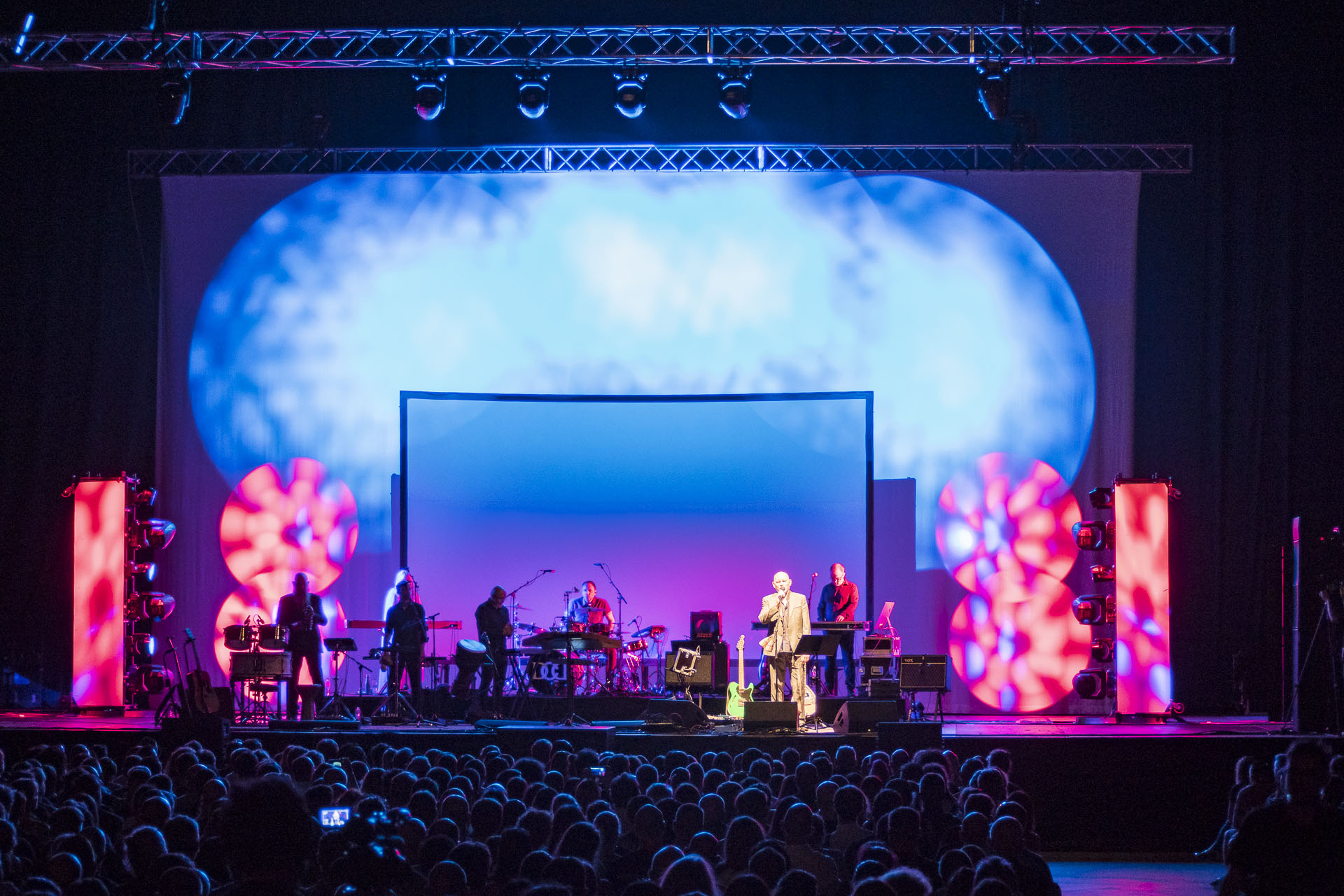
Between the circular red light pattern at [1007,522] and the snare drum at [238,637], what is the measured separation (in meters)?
7.49

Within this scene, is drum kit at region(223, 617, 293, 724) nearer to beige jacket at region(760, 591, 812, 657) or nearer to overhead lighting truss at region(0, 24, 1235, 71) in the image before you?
beige jacket at region(760, 591, 812, 657)

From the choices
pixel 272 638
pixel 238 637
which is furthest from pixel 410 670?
pixel 238 637

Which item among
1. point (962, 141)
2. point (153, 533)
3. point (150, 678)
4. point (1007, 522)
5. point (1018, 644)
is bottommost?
point (150, 678)

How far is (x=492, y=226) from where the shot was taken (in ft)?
50.9

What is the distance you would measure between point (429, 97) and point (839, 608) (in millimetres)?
6681

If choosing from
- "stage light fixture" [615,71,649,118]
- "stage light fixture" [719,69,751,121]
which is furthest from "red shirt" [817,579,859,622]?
"stage light fixture" [615,71,649,118]

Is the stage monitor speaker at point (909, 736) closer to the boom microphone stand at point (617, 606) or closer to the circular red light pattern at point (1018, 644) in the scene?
the circular red light pattern at point (1018, 644)

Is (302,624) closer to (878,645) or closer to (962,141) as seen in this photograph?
(878,645)

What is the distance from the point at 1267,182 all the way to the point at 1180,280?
4.76 feet

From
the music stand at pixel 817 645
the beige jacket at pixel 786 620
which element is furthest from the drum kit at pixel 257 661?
the music stand at pixel 817 645

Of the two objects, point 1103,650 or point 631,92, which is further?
point 1103,650

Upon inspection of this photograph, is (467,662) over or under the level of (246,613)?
under

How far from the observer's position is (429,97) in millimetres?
13008

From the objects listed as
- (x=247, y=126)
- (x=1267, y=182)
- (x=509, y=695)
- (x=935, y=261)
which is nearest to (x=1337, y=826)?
(x=509, y=695)
